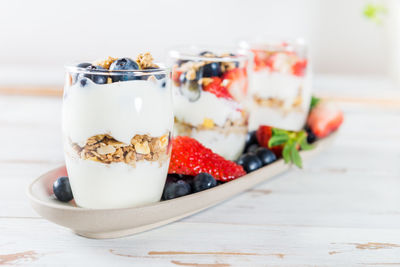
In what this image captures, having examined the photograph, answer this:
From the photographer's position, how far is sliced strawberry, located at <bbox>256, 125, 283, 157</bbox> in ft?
4.02

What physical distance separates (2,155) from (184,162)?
0.61 meters

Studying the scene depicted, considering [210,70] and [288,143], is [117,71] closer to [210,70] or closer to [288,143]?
[210,70]

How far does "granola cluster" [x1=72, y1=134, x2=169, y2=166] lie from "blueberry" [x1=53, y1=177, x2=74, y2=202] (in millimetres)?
96

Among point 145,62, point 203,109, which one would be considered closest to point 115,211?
point 145,62

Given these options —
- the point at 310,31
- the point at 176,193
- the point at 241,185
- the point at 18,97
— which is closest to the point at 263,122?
the point at 241,185

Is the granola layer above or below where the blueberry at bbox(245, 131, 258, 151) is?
above

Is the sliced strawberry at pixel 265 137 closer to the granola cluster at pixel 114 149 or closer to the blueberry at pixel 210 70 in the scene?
the blueberry at pixel 210 70

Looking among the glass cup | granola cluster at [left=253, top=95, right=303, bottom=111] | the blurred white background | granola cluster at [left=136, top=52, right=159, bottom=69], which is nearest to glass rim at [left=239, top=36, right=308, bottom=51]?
the glass cup

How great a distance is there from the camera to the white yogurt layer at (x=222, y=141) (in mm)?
1128

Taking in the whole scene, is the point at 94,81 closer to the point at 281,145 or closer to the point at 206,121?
the point at 206,121

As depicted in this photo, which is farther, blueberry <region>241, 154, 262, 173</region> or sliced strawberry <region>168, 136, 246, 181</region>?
blueberry <region>241, 154, 262, 173</region>

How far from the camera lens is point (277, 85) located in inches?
54.4

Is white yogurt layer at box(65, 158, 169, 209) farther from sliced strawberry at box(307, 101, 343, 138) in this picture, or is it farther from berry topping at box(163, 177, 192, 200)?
sliced strawberry at box(307, 101, 343, 138)

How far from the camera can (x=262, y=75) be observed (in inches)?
54.2
